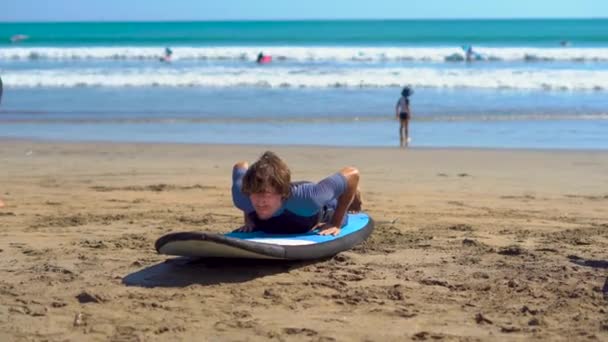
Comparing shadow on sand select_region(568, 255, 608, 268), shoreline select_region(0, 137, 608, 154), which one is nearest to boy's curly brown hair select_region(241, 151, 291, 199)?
shadow on sand select_region(568, 255, 608, 268)

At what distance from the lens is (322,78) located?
2983 centimetres

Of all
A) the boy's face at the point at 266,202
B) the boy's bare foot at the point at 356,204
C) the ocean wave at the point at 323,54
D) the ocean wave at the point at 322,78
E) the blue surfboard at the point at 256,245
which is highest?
the ocean wave at the point at 323,54

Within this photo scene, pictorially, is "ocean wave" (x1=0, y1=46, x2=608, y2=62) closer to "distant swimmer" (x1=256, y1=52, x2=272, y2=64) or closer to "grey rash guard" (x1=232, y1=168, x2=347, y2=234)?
"distant swimmer" (x1=256, y1=52, x2=272, y2=64)

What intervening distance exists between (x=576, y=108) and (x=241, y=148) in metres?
9.33

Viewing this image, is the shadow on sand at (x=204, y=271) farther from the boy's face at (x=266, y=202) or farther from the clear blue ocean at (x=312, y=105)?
the clear blue ocean at (x=312, y=105)

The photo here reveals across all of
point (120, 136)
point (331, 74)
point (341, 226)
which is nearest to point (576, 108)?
point (120, 136)

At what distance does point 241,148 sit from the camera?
46.6 ft

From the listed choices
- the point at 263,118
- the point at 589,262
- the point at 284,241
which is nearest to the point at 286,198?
the point at 284,241

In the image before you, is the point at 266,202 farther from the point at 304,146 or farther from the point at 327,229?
the point at 304,146

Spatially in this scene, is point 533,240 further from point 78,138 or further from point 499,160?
point 78,138

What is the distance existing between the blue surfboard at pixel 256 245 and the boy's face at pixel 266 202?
16 centimetres

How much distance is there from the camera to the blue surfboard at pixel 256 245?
18.9 feet

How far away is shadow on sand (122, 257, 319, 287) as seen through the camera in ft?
19.4

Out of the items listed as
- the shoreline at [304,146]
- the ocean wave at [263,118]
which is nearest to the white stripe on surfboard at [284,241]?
the shoreline at [304,146]
